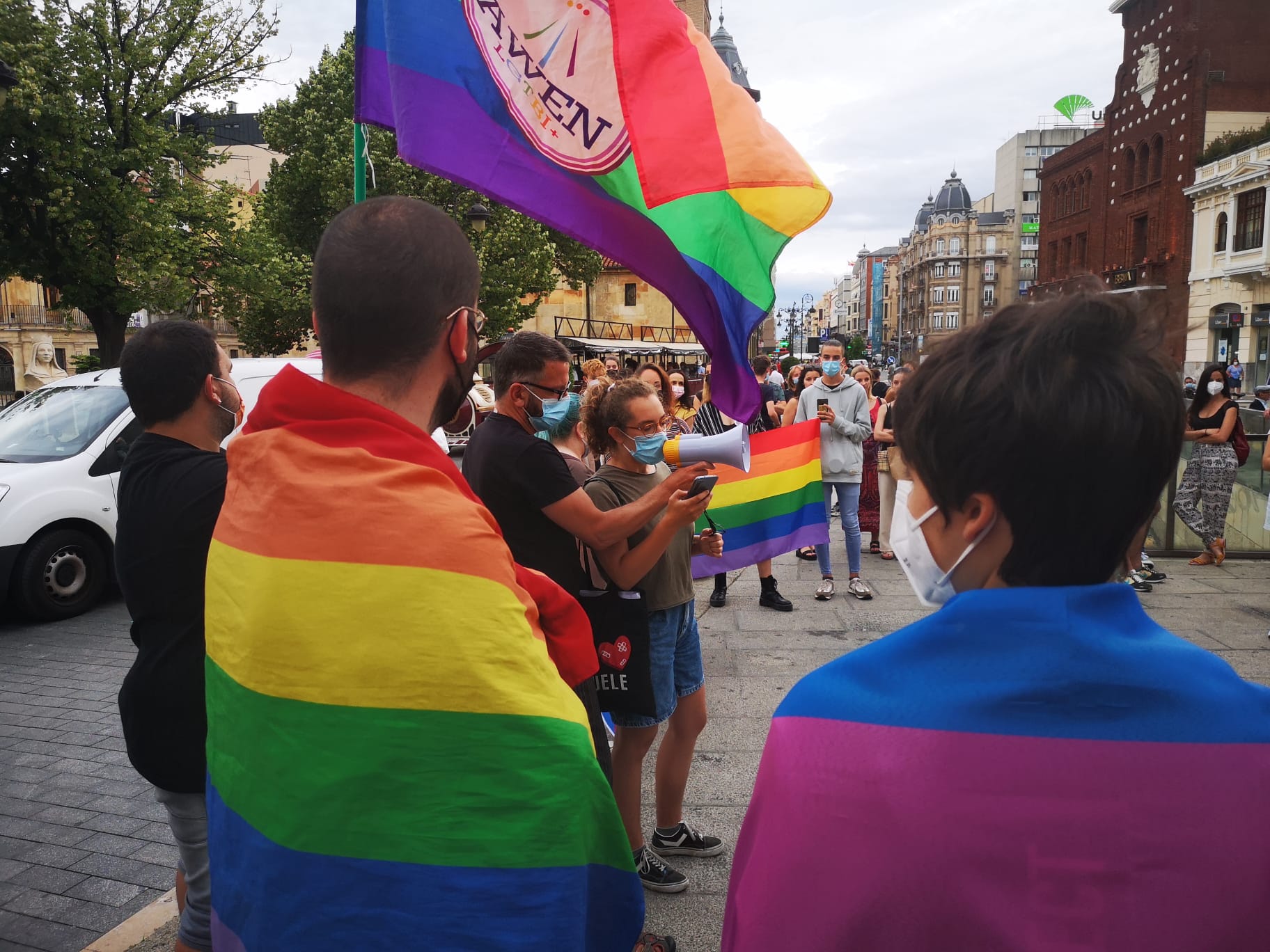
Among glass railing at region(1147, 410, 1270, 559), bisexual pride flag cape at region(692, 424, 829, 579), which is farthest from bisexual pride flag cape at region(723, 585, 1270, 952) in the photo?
glass railing at region(1147, 410, 1270, 559)

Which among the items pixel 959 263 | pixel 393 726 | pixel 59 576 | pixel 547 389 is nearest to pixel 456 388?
pixel 393 726

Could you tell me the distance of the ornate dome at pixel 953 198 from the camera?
122m

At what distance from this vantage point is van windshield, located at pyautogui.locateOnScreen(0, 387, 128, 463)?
25.2 ft

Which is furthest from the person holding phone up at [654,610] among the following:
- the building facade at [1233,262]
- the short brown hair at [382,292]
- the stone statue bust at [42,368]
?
the building facade at [1233,262]

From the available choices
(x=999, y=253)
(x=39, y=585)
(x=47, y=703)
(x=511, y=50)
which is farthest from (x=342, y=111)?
(x=999, y=253)

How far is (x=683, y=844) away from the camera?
11.8ft

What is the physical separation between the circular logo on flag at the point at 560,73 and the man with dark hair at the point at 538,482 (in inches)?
26.5

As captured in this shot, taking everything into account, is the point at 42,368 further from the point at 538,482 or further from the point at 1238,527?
the point at 1238,527

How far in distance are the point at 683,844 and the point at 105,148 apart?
18.3 metres

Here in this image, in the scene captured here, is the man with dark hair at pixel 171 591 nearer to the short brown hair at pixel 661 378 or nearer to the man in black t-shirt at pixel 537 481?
the man in black t-shirt at pixel 537 481

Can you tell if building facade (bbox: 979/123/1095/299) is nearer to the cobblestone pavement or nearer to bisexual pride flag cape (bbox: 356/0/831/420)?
the cobblestone pavement

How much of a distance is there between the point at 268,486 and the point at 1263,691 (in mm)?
1409

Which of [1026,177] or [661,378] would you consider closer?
[661,378]

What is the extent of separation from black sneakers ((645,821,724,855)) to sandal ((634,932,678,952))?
0.63 metres
